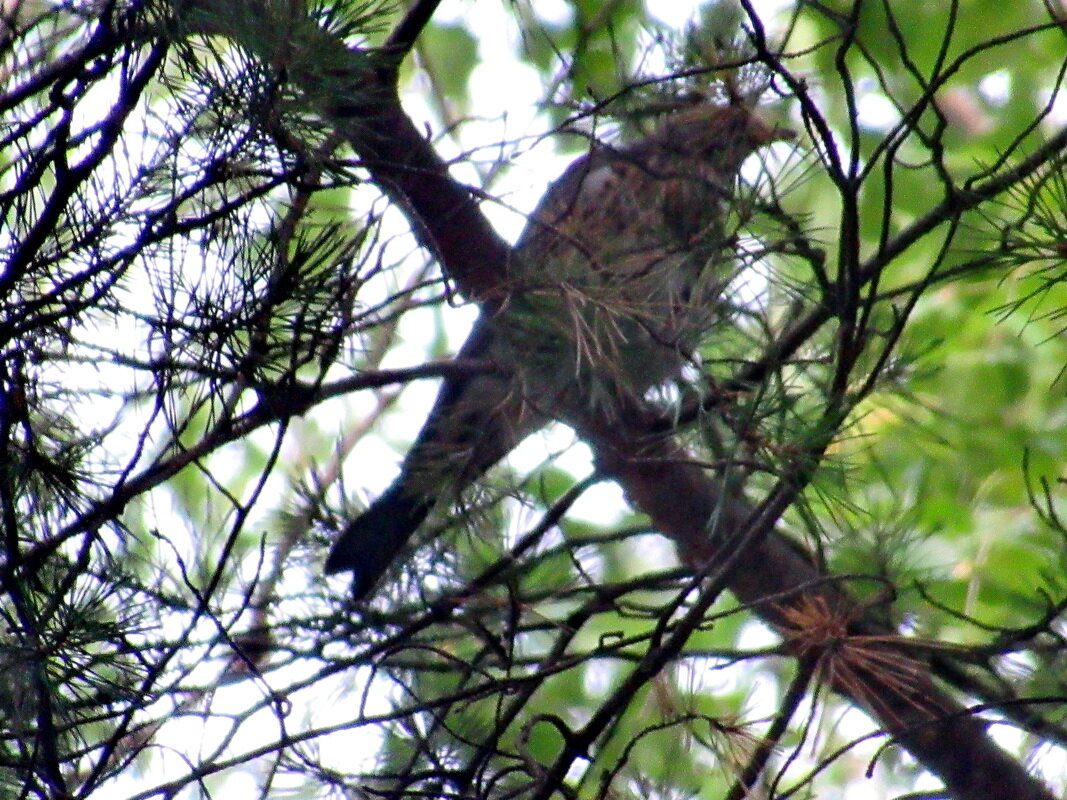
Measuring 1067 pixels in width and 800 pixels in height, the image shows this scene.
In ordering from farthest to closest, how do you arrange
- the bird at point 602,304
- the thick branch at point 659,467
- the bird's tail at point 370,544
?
the bird's tail at point 370,544 < the bird at point 602,304 < the thick branch at point 659,467

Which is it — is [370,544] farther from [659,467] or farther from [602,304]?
[602,304]

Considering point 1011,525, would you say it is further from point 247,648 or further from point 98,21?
point 98,21

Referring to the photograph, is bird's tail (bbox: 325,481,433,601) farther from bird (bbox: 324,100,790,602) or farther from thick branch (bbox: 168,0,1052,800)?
thick branch (bbox: 168,0,1052,800)

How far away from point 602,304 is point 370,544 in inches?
28.6

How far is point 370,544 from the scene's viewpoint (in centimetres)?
201

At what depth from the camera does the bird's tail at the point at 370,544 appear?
2.00 meters

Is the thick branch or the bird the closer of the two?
the thick branch

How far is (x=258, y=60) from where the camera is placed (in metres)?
1.22

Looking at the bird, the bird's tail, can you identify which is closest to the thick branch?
the bird

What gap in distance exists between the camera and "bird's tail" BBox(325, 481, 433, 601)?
2.00 m

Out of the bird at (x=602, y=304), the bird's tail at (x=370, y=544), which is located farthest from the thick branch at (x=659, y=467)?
the bird's tail at (x=370, y=544)

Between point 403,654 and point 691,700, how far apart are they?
550 millimetres

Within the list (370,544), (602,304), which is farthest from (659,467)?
(602,304)

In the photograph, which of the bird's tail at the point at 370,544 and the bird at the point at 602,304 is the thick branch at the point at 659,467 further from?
the bird's tail at the point at 370,544
